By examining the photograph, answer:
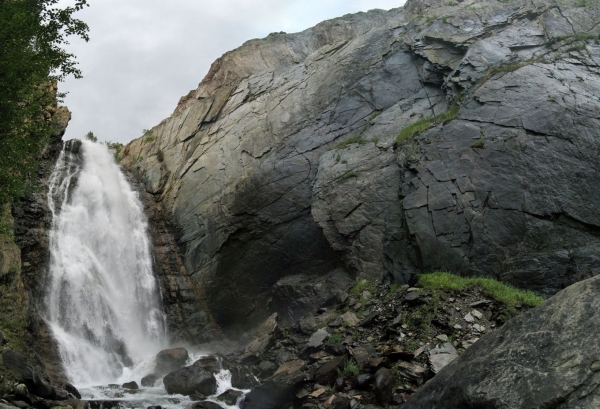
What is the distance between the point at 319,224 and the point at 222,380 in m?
7.65

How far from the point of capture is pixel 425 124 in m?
21.9

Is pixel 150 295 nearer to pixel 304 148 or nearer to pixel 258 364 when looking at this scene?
pixel 258 364

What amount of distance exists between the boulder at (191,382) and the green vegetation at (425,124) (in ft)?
41.4

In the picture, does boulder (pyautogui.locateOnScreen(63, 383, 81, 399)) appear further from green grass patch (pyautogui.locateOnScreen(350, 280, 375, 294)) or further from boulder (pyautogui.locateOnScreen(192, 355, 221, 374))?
green grass patch (pyautogui.locateOnScreen(350, 280, 375, 294))

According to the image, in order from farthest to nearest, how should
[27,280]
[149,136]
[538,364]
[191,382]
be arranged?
[149,136], [27,280], [191,382], [538,364]

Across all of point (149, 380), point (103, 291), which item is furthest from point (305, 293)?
point (103, 291)

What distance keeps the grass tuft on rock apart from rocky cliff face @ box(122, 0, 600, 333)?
0.83 metres

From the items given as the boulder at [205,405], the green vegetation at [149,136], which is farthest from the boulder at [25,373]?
the green vegetation at [149,136]

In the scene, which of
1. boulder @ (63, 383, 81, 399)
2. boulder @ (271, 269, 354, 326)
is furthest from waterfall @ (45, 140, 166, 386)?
boulder @ (271, 269, 354, 326)

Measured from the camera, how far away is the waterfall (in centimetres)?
1897

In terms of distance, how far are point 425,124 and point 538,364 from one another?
666 inches

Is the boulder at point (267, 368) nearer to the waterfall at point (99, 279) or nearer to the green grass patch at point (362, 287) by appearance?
the green grass patch at point (362, 287)

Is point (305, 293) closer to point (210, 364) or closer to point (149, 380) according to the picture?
point (210, 364)

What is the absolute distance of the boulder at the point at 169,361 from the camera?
1841 centimetres
